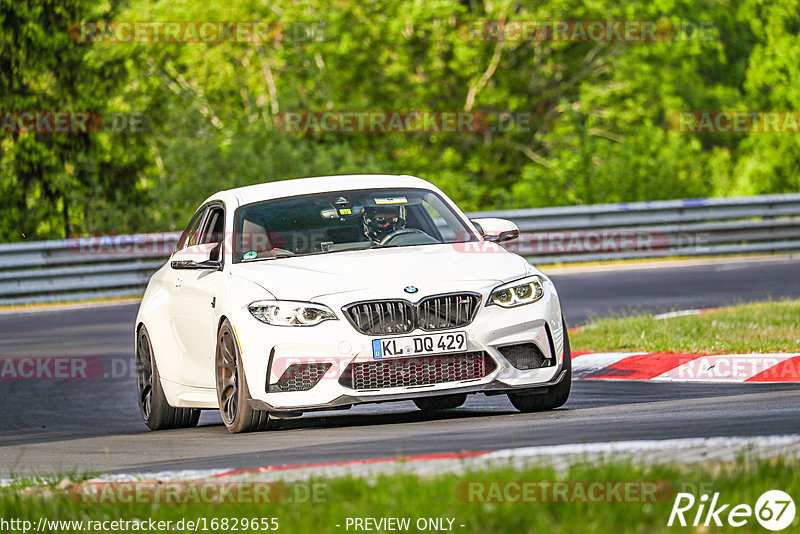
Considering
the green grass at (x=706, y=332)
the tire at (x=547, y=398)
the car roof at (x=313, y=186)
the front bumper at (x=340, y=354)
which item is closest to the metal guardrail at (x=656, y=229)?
the green grass at (x=706, y=332)

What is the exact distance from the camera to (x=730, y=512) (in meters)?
4.93

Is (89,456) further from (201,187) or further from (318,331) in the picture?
(201,187)

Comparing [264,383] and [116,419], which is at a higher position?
[264,383]

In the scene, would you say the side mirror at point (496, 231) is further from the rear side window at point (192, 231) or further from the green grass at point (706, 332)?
A: the green grass at point (706, 332)

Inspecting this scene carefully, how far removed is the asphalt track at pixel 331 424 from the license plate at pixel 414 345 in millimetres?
435

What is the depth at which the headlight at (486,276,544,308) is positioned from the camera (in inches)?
349

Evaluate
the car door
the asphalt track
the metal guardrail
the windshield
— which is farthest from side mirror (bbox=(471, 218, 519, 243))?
the metal guardrail

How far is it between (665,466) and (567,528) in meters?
1.10

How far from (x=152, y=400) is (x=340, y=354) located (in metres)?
2.57

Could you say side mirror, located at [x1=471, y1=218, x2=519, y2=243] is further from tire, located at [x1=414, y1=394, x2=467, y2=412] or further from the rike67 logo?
the rike67 logo

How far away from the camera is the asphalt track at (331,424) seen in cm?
731

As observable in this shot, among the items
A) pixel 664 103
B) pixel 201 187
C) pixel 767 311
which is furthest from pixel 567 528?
pixel 664 103

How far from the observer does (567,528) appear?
186 inches

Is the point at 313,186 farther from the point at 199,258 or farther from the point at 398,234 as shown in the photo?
the point at 199,258
